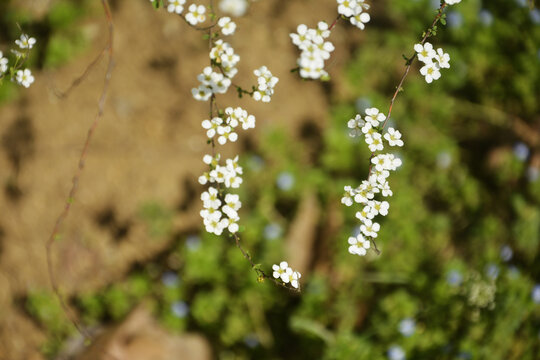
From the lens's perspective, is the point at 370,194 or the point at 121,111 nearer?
the point at 370,194

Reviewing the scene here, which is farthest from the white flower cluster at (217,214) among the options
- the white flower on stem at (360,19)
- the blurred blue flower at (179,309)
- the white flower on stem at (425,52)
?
the blurred blue flower at (179,309)

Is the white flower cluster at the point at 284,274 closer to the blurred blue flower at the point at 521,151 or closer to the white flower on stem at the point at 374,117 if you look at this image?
the white flower on stem at the point at 374,117

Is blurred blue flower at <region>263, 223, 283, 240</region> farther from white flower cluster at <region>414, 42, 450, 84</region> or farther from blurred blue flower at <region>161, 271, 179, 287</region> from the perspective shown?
white flower cluster at <region>414, 42, 450, 84</region>

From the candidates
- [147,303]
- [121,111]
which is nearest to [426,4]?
[121,111]

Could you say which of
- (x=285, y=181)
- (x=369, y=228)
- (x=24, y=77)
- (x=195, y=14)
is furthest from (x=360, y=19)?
(x=285, y=181)

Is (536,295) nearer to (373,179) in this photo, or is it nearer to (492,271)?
(492,271)

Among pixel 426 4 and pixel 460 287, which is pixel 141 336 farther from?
pixel 426 4
